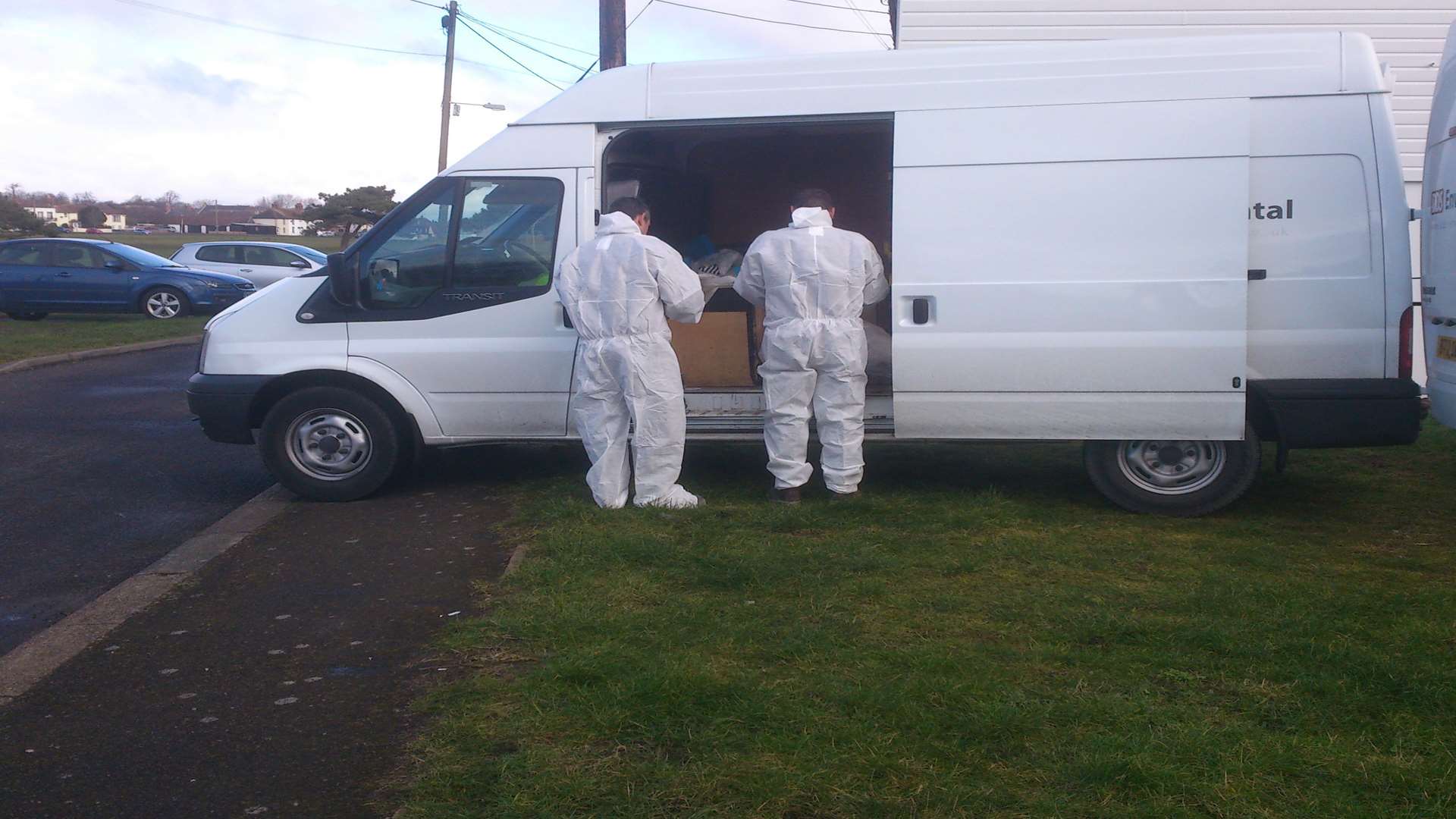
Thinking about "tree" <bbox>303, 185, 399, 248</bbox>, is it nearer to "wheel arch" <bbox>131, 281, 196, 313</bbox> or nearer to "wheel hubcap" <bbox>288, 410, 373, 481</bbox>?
"wheel arch" <bbox>131, 281, 196, 313</bbox>

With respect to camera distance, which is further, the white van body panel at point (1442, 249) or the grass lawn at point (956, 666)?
the white van body panel at point (1442, 249)

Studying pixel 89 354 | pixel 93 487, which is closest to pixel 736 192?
pixel 93 487

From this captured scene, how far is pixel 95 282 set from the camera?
2231cm

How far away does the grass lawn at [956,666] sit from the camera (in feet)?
11.1

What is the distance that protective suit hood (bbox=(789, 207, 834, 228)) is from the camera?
6.71m

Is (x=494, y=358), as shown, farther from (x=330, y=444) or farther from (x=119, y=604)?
(x=119, y=604)

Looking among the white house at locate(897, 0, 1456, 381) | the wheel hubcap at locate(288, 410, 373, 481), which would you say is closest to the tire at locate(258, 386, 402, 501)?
the wheel hubcap at locate(288, 410, 373, 481)

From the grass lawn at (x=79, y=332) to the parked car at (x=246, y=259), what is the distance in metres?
2.84

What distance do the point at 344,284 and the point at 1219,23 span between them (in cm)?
932

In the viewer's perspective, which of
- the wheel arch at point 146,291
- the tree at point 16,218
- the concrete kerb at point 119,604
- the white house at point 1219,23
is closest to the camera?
the concrete kerb at point 119,604

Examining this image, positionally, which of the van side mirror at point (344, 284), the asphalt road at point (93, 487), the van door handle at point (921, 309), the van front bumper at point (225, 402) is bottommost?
the asphalt road at point (93, 487)

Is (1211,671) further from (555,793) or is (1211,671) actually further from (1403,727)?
(555,793)

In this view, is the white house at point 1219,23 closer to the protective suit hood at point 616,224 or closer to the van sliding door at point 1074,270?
the van sliding door at point 1074,270

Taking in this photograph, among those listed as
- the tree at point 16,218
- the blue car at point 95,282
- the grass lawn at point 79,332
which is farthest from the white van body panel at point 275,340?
the tree at point 16,218
